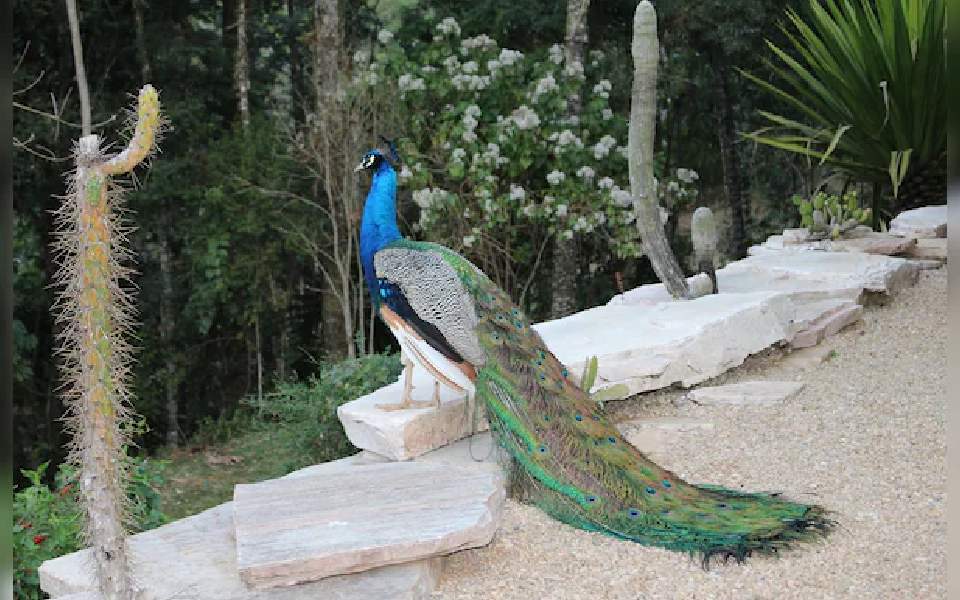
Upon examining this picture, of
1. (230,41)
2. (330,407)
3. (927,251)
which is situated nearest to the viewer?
(330,407)

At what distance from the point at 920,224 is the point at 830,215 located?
634 mm

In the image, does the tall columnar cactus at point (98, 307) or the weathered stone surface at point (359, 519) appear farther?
the weathered stone surface at point (359, 519)

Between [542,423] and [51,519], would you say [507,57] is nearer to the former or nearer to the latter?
[542,423]

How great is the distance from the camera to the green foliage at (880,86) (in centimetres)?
676

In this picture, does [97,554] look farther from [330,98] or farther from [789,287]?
[330,98]

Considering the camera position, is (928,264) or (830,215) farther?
(830,215)

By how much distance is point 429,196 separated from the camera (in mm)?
8086

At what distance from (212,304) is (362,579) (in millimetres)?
7007

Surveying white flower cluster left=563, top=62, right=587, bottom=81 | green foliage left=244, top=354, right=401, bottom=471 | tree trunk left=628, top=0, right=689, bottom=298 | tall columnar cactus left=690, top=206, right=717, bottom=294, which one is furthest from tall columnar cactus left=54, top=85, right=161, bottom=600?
white flower cluster left=563, top=62, right=587, bottom=81

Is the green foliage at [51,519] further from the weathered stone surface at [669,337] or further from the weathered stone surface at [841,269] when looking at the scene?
the weathered stone surface at [841,269]

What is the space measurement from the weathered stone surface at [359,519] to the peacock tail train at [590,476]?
19 centimetres

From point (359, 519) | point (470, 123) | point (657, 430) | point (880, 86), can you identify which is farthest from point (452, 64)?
point (359, 519)

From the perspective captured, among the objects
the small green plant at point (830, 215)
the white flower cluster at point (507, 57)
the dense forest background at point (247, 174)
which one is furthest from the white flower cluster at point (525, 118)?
the small green plant at point (830, 215)

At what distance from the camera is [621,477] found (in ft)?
12.0
